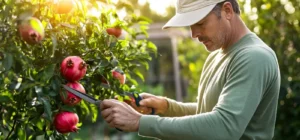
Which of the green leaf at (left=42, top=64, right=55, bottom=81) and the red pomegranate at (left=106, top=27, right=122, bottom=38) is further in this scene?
the red pomegranate at (left=106, top=27, right=122, bottom=38)

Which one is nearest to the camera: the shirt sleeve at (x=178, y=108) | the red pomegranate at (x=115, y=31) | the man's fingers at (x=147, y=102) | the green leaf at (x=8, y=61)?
the green leaf at (x=8, y=61)

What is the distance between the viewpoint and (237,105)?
269 cm

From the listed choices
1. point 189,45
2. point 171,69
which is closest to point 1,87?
point 189,45

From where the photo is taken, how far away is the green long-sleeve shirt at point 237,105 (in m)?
2.68

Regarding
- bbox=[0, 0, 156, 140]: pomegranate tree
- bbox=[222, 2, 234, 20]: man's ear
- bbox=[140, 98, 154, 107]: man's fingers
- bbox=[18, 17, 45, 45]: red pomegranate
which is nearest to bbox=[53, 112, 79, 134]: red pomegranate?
bbox=[0, 0, 156, 140]: pomegranate tree

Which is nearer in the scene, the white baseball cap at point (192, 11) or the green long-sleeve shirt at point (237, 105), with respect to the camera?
the green long-sleeve shirt at point (237, 105)

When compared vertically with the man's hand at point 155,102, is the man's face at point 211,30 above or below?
above

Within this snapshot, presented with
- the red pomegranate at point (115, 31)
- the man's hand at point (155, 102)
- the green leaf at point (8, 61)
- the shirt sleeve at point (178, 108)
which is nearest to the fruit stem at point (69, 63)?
the green leaf at point (8, 61)

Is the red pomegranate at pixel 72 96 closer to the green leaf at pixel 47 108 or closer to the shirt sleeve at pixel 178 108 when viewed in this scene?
the green leaf at pixel 47 108

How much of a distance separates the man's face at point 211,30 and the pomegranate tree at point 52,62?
36 centimetres

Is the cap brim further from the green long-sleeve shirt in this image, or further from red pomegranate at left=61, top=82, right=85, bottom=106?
red pomegranate at left=61, top=82, right=85, bottom=106

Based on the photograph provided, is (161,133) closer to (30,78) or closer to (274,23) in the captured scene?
(30,78)

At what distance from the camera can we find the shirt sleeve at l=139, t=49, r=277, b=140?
8.77 ft

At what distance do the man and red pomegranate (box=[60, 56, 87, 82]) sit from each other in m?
0.20
